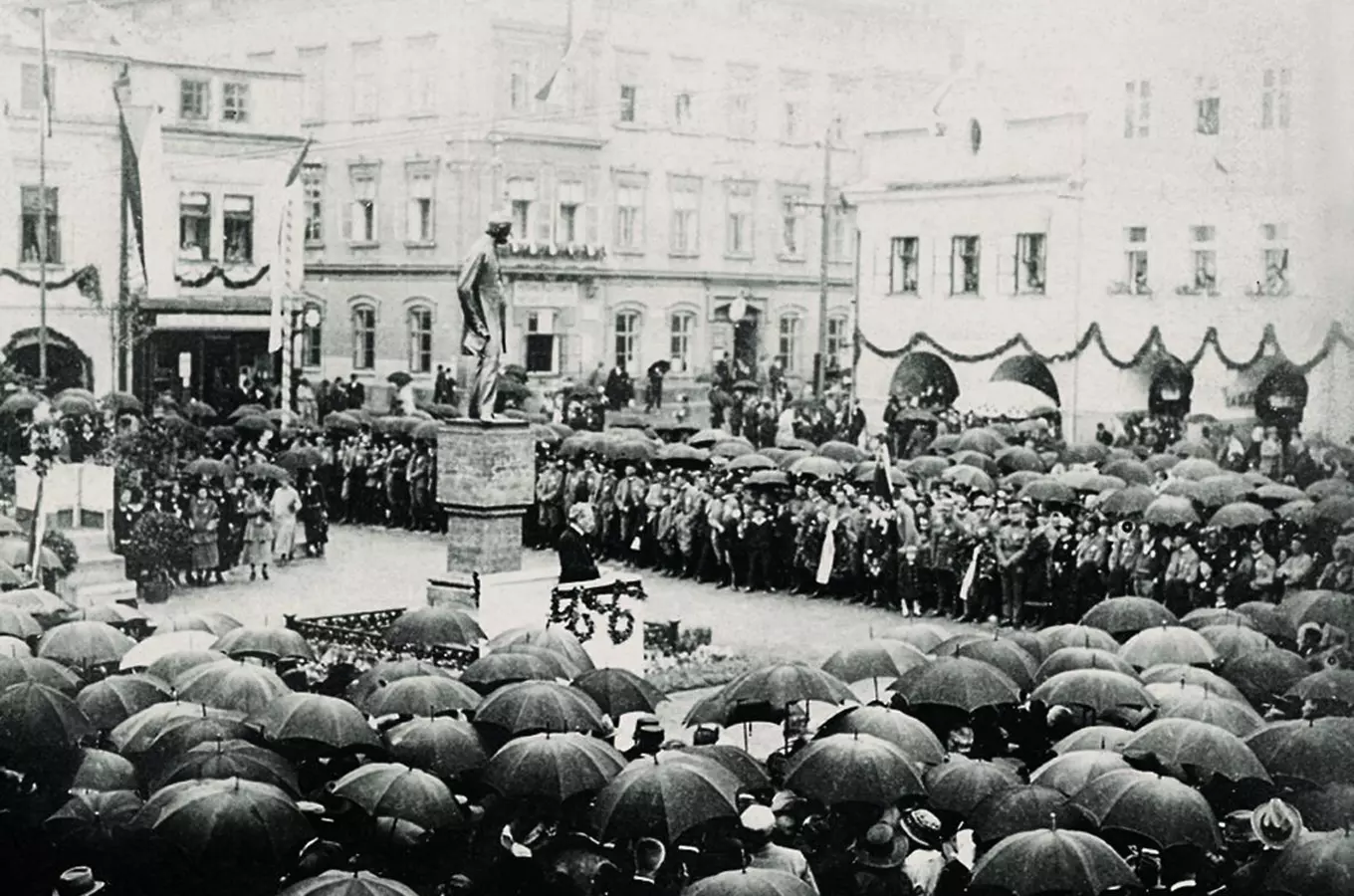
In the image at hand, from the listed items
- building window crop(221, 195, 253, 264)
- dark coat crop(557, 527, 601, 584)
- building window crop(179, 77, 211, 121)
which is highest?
building window crop(179, 77, 211, 121)

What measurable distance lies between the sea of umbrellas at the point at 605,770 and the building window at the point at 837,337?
36.1 m

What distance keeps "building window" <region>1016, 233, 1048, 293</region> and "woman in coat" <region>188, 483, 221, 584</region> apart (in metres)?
17.6

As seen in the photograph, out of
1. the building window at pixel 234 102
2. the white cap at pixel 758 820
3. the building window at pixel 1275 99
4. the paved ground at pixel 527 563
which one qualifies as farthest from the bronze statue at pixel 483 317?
the building window at pixel 234 102

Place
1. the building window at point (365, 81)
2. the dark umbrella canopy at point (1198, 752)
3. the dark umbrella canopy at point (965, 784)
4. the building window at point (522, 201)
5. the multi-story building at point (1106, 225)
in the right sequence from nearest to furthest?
the dark umbrella canopy at point (965, 784) → the dark umbrella canopy at point (1198, 752) → the multi-story building at point (1106, 225) → the building window at point (365, 81) → the building window at point (522, 201)

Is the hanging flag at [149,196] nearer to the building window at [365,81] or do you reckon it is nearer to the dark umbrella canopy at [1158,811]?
the building window at [365,81]

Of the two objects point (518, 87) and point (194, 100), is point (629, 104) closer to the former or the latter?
point (518, 87)

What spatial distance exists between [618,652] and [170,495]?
333 inches

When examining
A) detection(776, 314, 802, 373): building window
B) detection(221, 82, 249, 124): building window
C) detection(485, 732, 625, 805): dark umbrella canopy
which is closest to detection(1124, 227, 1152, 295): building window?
detection(776, 314, 802, 373): building window

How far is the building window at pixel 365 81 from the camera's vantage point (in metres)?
37.1

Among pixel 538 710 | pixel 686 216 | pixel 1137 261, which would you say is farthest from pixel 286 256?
pixel 538 710

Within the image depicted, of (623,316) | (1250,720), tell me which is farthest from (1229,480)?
(623,316)

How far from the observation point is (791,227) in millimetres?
48062

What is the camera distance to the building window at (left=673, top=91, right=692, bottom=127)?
142ft

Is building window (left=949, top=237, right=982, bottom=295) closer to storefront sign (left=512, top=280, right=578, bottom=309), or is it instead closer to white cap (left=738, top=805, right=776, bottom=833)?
storefront sign (left=512, top=280, right=578, bottom=309)
